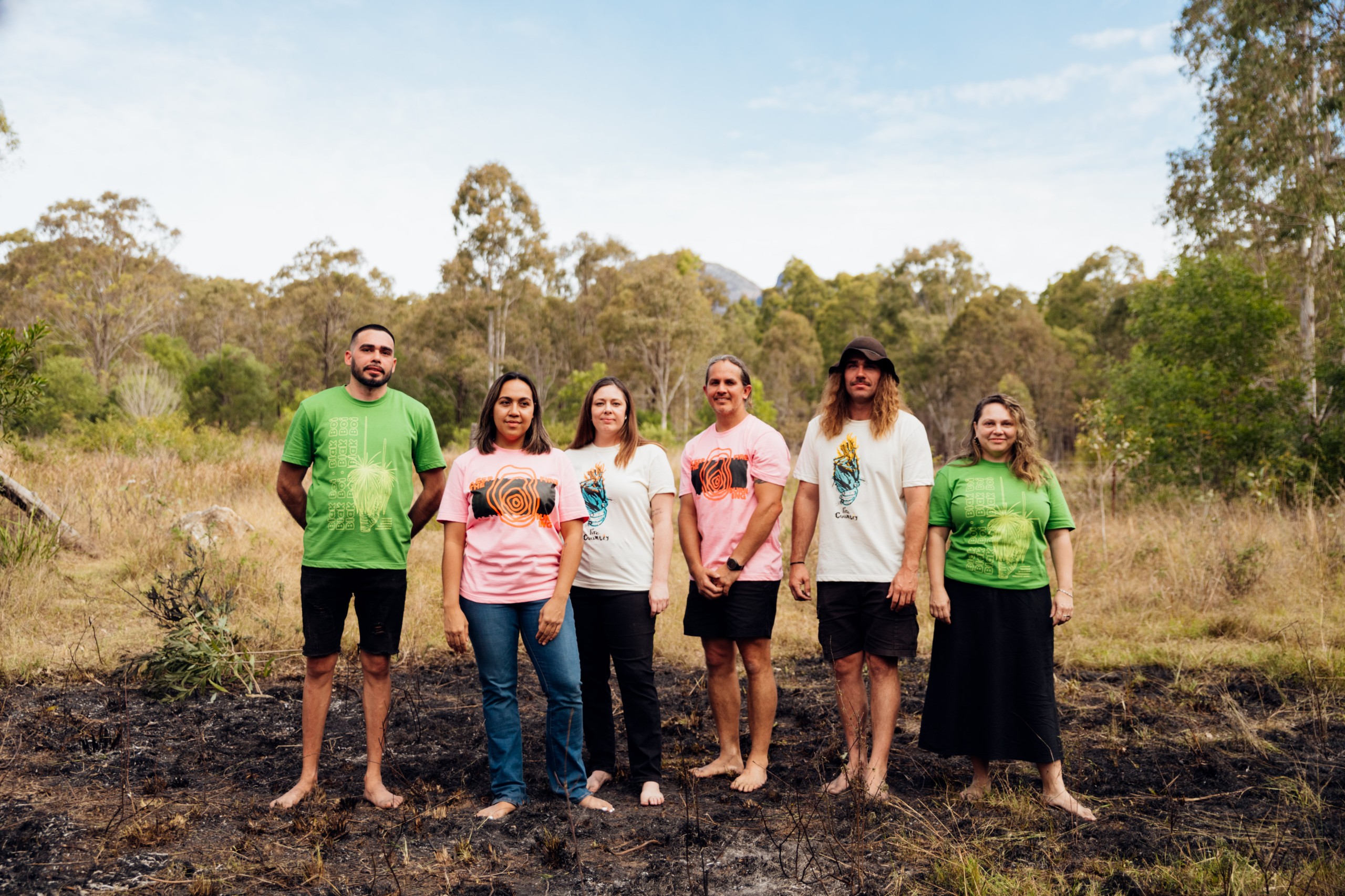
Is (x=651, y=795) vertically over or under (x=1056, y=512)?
under

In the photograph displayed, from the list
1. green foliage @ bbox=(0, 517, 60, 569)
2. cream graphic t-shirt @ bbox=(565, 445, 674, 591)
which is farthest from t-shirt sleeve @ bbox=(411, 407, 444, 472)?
green foliage @ bbox=(0, 517, 60, 569)

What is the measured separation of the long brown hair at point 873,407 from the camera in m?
3.73

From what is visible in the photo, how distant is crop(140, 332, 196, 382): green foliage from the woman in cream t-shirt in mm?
32175

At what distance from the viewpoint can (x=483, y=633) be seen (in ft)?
11.1

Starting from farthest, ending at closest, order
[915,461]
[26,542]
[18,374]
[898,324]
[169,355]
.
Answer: [898,324] < [169,355] < [26,542] < [18,374] < [915,461]

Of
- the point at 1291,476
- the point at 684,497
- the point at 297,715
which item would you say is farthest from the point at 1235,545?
the point at 297,715

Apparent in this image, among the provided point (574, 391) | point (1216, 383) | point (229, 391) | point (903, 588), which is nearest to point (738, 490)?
point (903, 588)

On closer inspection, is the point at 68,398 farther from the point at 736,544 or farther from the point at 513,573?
the point at 736,544

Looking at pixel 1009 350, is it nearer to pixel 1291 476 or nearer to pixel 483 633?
pixel 1291 476

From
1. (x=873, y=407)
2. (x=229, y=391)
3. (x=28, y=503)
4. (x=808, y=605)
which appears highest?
(x=229, y=391)

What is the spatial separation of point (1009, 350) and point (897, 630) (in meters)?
33.9

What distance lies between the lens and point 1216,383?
40.7 feet

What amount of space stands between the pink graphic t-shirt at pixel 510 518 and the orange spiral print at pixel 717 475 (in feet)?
2.05

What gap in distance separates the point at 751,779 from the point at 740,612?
78 cm
